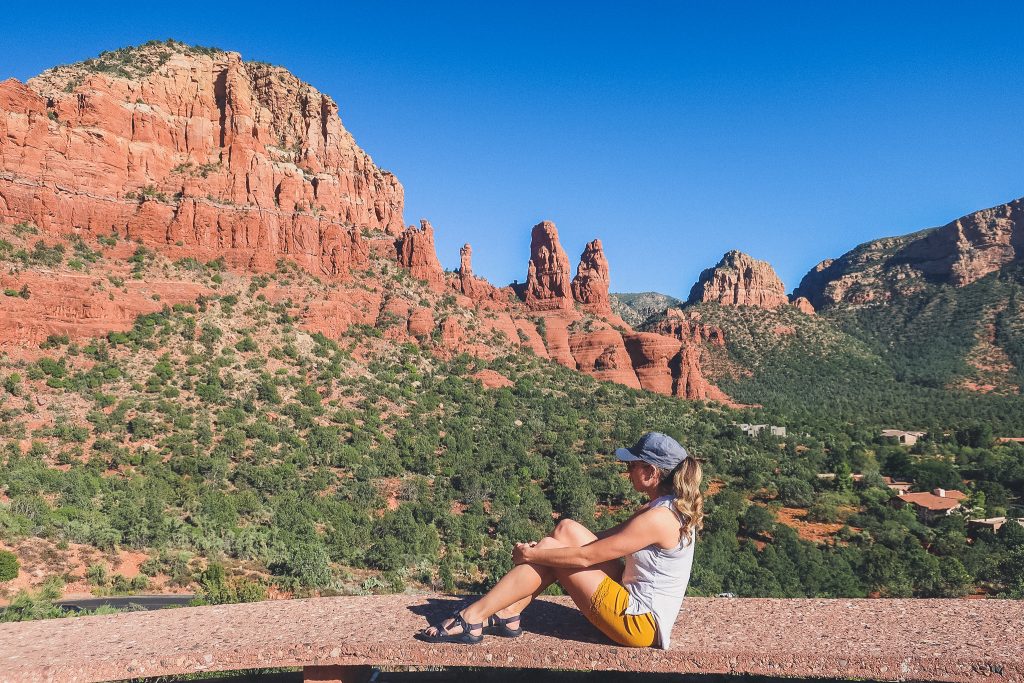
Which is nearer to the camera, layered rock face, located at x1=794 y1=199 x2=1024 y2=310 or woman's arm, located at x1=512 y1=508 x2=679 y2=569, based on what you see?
woman's arm, located at x1=512 y1=508 x2=679 y2=569

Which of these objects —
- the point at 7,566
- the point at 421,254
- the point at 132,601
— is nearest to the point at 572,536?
the point at 132,601

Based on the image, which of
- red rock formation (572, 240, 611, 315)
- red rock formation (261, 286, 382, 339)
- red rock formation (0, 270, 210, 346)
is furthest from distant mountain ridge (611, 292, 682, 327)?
red rock formation (0, 270, 210, 346)

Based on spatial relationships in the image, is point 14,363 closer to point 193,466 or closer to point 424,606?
A: point 193,466

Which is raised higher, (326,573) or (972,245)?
(972,245)

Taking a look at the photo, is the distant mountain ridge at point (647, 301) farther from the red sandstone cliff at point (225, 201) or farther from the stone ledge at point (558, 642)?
the stone ledge at point (558, 642)

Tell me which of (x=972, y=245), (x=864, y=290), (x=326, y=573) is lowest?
(x=326, y=573)

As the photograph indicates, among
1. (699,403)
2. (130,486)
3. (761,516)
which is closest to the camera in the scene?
(130,486)

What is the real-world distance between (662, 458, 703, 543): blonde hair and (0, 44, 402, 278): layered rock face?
44.8 meters

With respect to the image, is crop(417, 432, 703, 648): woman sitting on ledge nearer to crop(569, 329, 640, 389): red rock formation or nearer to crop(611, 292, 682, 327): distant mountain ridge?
crop(569, 329, 640, 389): red rock formation

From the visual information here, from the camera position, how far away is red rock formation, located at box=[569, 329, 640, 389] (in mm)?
57469

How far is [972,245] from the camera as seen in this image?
103m

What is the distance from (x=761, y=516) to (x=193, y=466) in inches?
1043

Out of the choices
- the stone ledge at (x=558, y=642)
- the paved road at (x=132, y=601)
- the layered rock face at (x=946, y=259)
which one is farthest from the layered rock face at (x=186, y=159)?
the layered rock face at (x=946, y=259)

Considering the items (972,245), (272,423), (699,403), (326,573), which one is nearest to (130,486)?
(272,423)
